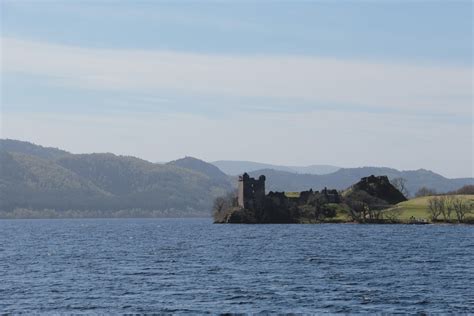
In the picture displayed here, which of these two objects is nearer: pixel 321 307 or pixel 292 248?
pixel 321 307

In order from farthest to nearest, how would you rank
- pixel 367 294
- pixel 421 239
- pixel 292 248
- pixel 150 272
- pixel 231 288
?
pixel 421 239
pixel 292 248
pixel 150 272
pixel 231 288
pixel 367 294

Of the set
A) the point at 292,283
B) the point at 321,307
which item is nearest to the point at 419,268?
the point at 292,283

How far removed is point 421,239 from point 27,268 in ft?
255

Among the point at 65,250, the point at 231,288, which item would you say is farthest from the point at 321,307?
the point at 65,250

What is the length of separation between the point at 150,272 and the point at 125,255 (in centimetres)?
2902

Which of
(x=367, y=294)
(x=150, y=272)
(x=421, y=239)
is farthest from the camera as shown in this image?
(x=421, y=239)

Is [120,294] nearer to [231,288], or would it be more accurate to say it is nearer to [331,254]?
[231,288]

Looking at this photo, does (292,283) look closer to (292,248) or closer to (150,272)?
(150,272)

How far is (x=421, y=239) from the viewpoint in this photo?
151500mm

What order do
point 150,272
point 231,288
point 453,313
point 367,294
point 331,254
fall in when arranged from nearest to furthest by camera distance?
point 453,313, point 367,294, point 231,288, point 150,272, point 331,254

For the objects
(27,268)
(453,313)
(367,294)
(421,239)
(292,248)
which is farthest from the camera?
(421,239)

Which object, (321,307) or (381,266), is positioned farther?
(381,266)

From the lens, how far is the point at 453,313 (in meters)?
59.7

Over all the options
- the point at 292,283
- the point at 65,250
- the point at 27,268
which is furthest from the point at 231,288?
the point at 65,250
